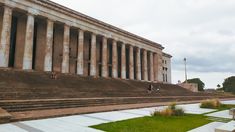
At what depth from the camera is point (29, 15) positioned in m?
27.6

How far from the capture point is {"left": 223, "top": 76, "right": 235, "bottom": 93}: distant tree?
320ft

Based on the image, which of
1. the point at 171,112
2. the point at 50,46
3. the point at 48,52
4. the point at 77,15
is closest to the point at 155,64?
the point at 77,15

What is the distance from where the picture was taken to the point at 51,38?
29.9 m

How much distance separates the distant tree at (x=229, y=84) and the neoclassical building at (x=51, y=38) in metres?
70.4

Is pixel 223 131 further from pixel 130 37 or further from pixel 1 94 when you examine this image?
pixel 130 37

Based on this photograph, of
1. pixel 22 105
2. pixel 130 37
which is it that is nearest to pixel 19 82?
pixel 22 105

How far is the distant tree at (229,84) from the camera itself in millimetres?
97438

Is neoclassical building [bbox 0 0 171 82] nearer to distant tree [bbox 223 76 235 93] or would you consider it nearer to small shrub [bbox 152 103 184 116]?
small shrub [bbox 152 103 184 116]

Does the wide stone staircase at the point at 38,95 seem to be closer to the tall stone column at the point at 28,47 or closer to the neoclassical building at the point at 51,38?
the tall stone column at the point at 28,47

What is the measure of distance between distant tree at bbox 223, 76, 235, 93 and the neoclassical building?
70368 millimetres

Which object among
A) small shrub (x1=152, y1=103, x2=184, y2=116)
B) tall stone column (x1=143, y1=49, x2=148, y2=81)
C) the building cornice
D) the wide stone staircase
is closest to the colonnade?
tall stone column (x1=143, y1=49, x2=148, y2=81)

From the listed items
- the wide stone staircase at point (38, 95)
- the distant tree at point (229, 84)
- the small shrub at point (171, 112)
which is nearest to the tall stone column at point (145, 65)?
the wide stone staircase at point (38, 95)

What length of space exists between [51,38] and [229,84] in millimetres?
97172

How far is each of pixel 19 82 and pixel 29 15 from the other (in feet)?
40.8
